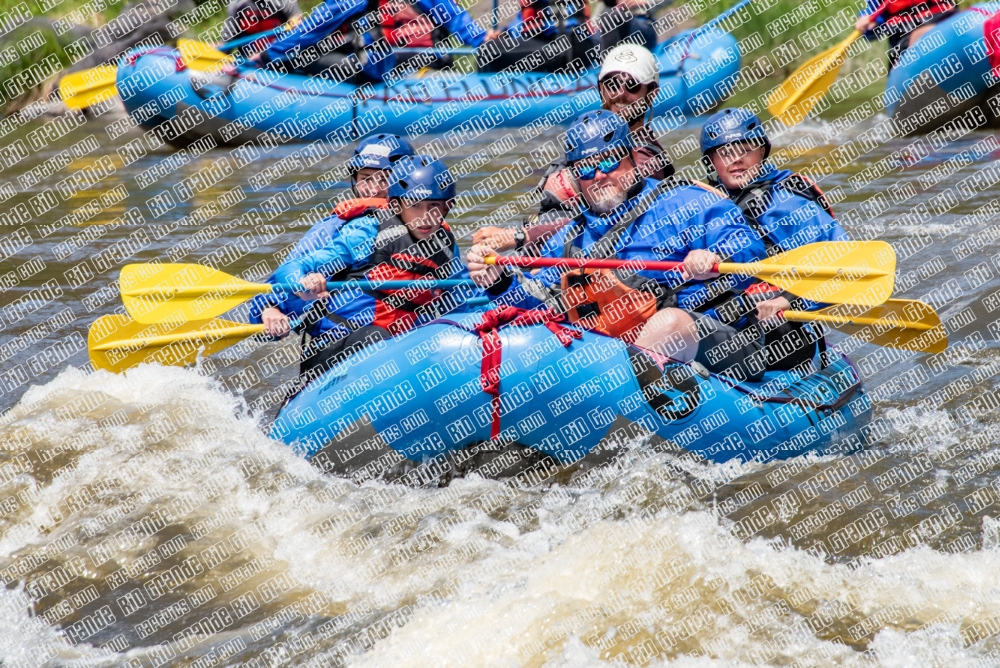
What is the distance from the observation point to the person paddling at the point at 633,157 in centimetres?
477

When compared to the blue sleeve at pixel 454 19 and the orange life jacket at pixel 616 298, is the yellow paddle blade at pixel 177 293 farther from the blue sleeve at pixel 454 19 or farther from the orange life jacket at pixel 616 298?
the blue sleeve at pixel 454 19

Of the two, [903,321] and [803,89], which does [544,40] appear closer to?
[803,89]

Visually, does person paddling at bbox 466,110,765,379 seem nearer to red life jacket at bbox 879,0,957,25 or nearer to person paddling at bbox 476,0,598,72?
red life jacket at bbox 879,0,957,25

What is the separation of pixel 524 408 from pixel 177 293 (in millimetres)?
1766

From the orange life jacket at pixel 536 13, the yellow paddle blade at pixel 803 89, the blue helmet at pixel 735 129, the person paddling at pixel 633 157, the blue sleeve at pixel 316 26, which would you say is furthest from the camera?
the orange life jacket at pixel 536 13

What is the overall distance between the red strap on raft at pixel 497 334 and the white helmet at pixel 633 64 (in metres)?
1.89

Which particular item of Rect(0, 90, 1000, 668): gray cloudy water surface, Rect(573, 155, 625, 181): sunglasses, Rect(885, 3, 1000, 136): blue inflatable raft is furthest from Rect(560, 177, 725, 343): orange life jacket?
Rect(885, 3, 1000, 136): blue inflatable raft

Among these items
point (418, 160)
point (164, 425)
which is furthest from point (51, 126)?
point (418, 160)

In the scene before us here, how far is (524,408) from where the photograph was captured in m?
4.20

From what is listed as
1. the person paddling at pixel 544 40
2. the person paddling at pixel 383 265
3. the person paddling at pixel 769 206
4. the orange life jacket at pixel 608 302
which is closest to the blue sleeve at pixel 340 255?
the person paddling at pixel 383 265

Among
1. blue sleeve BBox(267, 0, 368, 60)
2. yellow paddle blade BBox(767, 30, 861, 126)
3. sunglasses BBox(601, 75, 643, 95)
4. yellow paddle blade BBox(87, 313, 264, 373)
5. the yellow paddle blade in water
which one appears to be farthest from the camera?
blue sleeve BBox(267, 0, 368, 60)

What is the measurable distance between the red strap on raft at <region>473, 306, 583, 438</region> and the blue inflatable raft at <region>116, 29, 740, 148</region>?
5.95 metres

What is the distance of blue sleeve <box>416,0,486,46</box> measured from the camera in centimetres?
1012

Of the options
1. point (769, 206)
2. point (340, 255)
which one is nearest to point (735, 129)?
point (769, 206)
